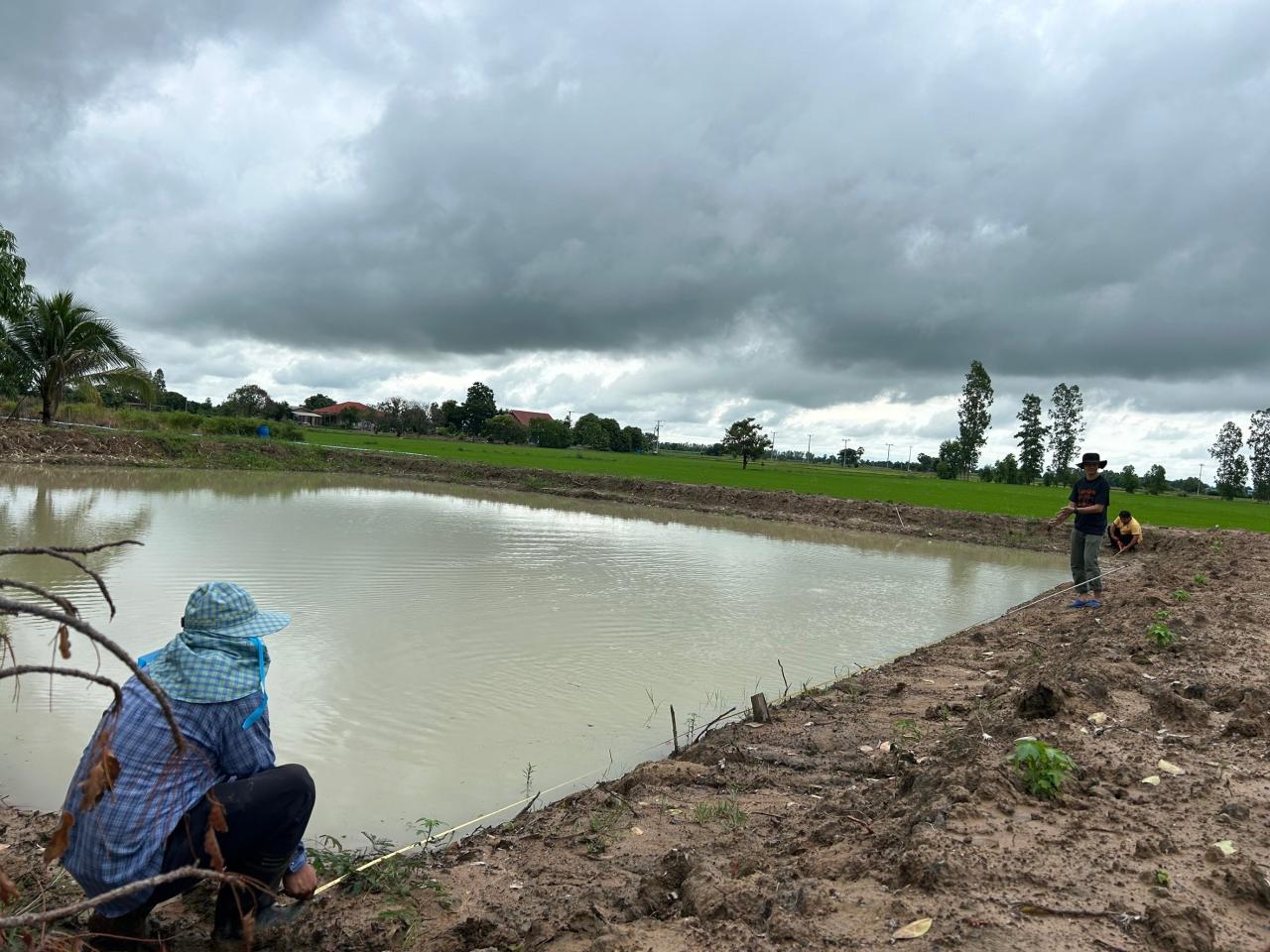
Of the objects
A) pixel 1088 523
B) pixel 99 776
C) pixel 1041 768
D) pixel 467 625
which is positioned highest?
pixel 1088 523

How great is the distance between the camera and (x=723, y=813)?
12.1ft

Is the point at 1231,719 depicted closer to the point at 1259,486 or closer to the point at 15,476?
the point at 15,476

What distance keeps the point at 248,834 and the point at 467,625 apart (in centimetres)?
527

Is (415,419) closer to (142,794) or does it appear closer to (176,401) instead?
(176,401)

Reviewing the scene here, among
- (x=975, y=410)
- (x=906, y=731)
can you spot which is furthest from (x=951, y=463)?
(x=906, y=731)

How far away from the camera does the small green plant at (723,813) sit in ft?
11.8

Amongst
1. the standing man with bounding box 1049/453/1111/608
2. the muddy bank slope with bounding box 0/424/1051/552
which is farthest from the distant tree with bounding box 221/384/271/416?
the standing man with bounding box 1049/453/1111/608

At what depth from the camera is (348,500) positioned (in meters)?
20.7

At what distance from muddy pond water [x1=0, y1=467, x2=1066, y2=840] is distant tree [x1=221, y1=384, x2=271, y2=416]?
6368 centimetres

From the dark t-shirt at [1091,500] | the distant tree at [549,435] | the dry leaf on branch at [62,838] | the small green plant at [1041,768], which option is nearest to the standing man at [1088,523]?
the dark t-shirt at [1091,500]

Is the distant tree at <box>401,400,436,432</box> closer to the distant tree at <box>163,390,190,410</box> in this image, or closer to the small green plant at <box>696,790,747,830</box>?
the distant tree at <box>163,390,190,410</box>

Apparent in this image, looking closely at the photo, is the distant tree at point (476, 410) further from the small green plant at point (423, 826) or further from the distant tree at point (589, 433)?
the small green plant at point (423, 826)

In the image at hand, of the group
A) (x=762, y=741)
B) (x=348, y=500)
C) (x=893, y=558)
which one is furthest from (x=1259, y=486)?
(x=762, y=741)

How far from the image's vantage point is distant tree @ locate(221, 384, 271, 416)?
7712 cm
